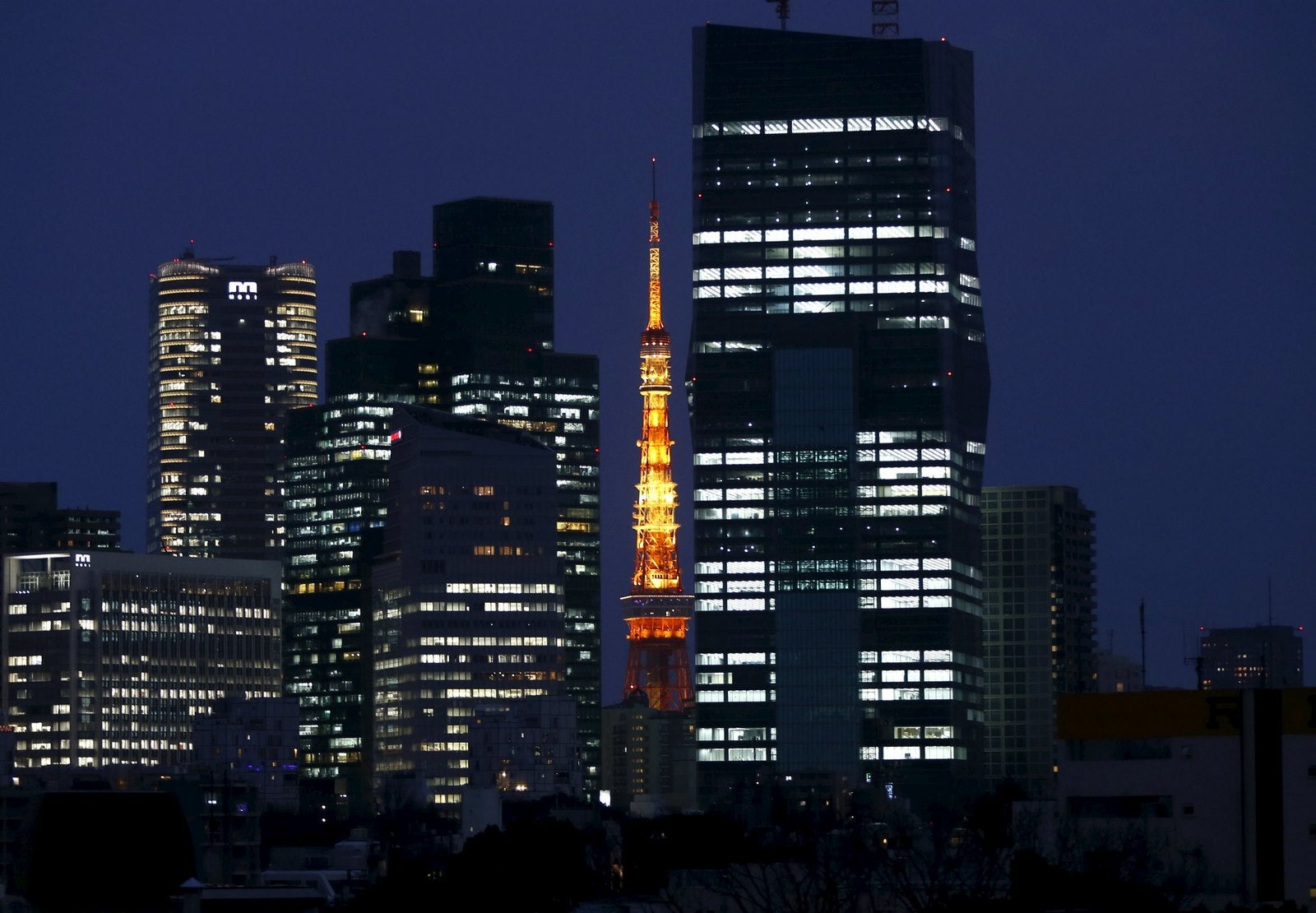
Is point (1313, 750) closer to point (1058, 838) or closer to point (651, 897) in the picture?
point (1058, 838)

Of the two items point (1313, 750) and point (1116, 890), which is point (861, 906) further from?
point (1313, 750)

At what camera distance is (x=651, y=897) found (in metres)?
165

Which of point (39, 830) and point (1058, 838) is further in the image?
point (1058, 838)

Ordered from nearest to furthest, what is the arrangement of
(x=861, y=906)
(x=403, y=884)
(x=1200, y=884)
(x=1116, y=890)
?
(x=1116, y=890) < (x=861, y=906) < (x=1200, y=884) < (x=403, y=884)

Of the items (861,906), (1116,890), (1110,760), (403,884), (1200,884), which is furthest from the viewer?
(403,884)

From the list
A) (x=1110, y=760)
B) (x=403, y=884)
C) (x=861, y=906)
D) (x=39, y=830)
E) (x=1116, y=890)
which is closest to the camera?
(x=39, y=830)

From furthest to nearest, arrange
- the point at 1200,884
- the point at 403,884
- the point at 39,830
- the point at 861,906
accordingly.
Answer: the point at 403,884
the point at 1200,884
the point at 861,906
the point at 39,830

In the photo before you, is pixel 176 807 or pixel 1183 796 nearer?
pixel 176 807

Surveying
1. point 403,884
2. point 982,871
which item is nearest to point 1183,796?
point 982,871

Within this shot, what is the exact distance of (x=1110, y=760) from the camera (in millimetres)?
175750

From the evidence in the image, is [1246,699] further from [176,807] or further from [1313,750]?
[176,807]

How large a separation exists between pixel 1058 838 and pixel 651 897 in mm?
21054

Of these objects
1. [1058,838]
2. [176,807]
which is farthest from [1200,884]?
[176,807]

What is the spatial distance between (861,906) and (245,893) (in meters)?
28.3
